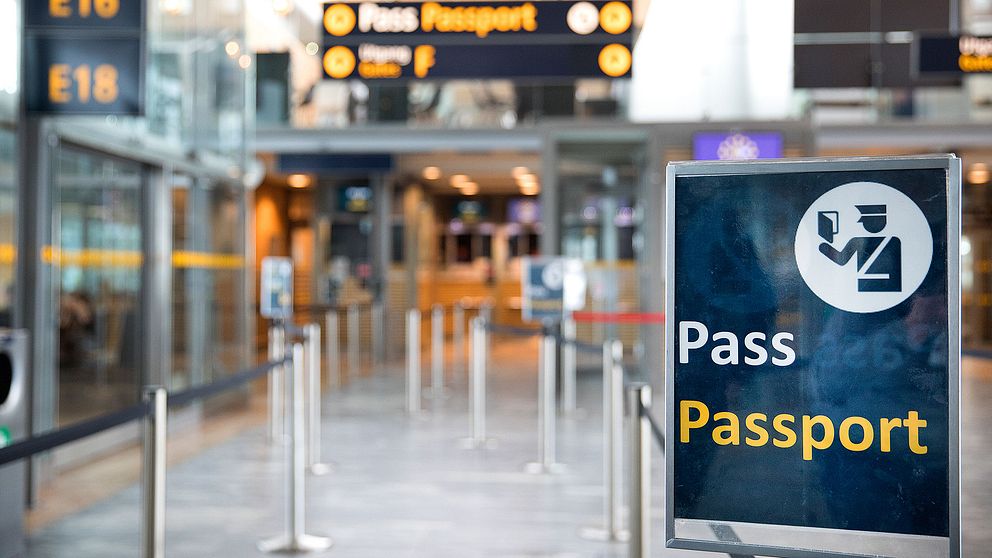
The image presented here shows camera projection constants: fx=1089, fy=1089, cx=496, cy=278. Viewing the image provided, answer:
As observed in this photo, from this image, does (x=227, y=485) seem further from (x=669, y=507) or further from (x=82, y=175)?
(x=669, y=507)

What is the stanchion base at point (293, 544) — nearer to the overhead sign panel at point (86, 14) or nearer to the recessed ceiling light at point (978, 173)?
the overhead sign panel at point (86, 14)

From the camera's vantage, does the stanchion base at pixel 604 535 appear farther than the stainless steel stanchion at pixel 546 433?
No

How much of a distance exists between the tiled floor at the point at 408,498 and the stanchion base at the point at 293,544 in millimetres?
75

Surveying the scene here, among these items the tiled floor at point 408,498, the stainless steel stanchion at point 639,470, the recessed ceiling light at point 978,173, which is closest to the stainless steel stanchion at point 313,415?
the tiled floor at point 408,498

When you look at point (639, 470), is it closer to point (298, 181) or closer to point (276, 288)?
point (276, 288)

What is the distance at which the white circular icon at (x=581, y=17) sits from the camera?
714 centimetres

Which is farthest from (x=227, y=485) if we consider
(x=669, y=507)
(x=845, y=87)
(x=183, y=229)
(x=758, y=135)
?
(x=758, y=135)

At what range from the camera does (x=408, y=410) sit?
10.7 metres

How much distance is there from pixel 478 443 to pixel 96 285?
3158 millimetres

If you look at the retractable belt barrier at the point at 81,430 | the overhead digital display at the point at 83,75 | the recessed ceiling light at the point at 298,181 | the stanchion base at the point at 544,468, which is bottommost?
the stanchion base at the point at 544,468

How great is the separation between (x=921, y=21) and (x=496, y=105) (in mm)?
9693

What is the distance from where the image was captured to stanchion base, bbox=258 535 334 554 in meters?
5.29

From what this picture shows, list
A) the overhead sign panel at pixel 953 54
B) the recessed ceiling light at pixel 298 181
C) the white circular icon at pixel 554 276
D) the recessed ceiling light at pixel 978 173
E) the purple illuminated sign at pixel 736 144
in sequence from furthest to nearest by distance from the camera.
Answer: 1. the recessed ceiling light at pixel 298 181
2. the recessed ceiling light at pixel 978 173
3. the purple illuminated sign at pixel 736 144
4. the white circular icon at pixel 554 276
5. the overhead sign panel at pixel 953 54

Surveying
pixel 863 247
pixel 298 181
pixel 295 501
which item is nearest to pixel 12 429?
pixel 295 501
